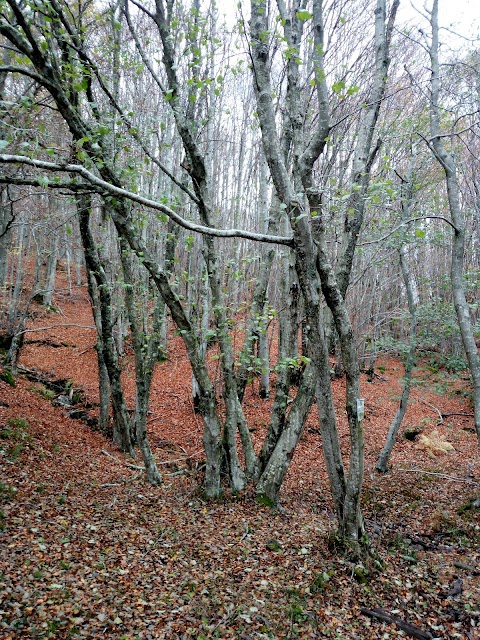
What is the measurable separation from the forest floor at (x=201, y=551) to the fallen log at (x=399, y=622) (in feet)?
0.07

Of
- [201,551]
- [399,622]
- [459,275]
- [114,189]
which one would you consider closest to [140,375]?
[201,551]

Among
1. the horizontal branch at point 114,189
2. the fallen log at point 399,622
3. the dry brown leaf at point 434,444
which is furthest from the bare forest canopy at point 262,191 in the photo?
the dry brown leaf at point 434,444

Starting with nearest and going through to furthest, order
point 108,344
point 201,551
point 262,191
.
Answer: point 201,551
point 108,344
point 262,191

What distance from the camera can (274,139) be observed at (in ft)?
12.9

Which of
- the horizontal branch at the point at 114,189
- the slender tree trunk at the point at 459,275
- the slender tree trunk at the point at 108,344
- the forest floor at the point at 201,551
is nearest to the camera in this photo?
the horizontal branch at the point at 114,189

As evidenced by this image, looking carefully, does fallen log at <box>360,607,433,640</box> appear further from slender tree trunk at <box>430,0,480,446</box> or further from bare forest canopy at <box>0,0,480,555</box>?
slender tree trunk at <box>430,0,480,446</box>

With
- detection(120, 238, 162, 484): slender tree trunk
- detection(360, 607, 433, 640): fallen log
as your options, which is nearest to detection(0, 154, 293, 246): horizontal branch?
detection(120, 238, 162, 484): slender tree trunk

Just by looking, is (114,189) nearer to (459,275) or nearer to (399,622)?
(399,622)

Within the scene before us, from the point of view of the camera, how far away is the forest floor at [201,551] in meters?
3.29

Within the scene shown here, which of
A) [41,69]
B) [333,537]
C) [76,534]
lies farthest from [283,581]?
[41,69]

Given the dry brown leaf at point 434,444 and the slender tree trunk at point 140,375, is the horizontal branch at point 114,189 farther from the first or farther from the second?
the dry brown leaf at point 434,444

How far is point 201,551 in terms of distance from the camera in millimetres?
4391

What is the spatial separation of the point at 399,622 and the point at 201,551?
6.55ft

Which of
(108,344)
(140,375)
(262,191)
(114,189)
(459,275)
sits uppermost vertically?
(262,191)
